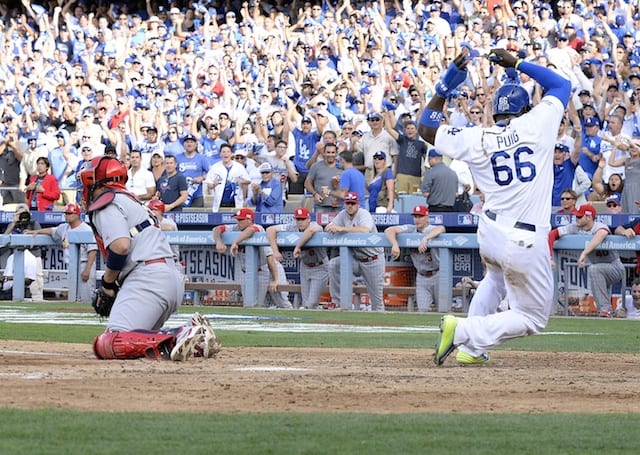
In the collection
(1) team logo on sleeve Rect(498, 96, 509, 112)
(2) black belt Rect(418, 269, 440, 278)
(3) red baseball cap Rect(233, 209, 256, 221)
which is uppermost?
(1) team logo on sleeve Rect(498, 96, 509, 112)

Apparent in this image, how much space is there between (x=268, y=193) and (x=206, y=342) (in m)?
11.3

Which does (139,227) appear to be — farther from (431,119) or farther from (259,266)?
(259,266)

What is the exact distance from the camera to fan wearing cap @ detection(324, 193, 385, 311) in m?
18.7

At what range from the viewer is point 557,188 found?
739 inches

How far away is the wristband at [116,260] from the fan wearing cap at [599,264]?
9.11m

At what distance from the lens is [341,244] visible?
1886 cm

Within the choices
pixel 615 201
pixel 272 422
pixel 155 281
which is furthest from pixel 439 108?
pixel 615 201

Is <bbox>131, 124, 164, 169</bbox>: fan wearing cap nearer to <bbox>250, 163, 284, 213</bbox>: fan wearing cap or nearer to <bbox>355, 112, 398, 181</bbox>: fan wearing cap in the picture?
<bbox>250, 163, 284, 213</bbox>: fan wearing cap

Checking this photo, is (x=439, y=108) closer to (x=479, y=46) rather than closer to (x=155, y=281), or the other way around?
(x=155, y=281)

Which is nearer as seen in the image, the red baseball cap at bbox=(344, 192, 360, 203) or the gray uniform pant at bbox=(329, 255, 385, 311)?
the red baseball cap at bbox=(344, 192, 360, 203)

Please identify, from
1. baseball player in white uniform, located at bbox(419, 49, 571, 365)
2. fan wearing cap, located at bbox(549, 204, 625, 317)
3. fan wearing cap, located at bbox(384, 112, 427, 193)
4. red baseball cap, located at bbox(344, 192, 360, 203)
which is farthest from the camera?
fan wearing cap, located at bbox(384, 112, 427, 193)

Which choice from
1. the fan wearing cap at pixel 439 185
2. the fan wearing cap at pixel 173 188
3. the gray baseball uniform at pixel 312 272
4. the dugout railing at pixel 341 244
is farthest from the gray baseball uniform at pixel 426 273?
the fan wearing cap at pixel 173 188

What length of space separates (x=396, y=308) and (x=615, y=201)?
358 cm

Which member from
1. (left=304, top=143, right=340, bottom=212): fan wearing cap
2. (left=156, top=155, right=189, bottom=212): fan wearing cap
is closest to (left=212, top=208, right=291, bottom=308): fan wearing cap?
(left=304, top=143, right=340, bottom=212): fan wearing cap
